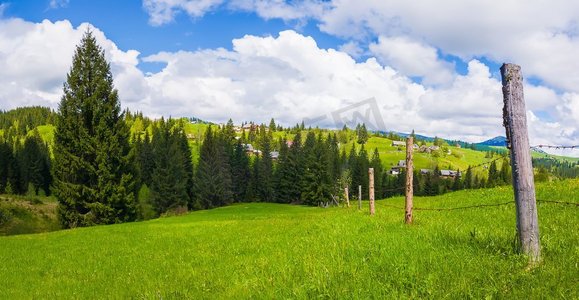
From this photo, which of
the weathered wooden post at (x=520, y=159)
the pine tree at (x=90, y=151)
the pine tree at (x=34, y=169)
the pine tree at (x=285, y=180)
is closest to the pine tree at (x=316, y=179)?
the pine tree at (x=285, y=180)

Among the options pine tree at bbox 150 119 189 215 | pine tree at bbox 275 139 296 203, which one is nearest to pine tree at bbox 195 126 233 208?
pine tree at bbox 150 119 189 215

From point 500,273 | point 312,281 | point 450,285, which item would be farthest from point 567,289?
point 312,281

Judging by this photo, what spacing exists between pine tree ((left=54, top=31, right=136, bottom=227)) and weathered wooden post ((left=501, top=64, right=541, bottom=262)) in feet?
137

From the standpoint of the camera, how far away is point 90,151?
42375mm

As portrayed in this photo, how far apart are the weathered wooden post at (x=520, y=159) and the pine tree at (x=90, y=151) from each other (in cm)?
4185

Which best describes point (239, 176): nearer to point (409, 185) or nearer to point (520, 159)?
point (409, 185)

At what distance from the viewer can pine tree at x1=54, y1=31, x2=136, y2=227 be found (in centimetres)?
4200

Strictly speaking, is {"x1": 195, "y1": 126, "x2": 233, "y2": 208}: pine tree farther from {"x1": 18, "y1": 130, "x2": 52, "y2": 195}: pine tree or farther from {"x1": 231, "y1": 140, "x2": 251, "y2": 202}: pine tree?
{"x1": 18, "y1": 130, "x2": 52, "y2": 195}: pine tree

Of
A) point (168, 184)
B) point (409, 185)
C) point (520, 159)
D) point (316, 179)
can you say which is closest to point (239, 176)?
point (316, 179)

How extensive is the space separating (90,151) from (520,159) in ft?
142

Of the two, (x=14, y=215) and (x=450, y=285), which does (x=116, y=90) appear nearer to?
(x=14, y=215)

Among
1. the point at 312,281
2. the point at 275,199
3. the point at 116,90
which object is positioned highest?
the point at 116,90

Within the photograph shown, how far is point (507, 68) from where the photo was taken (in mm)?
7562

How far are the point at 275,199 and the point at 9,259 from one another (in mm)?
109665
